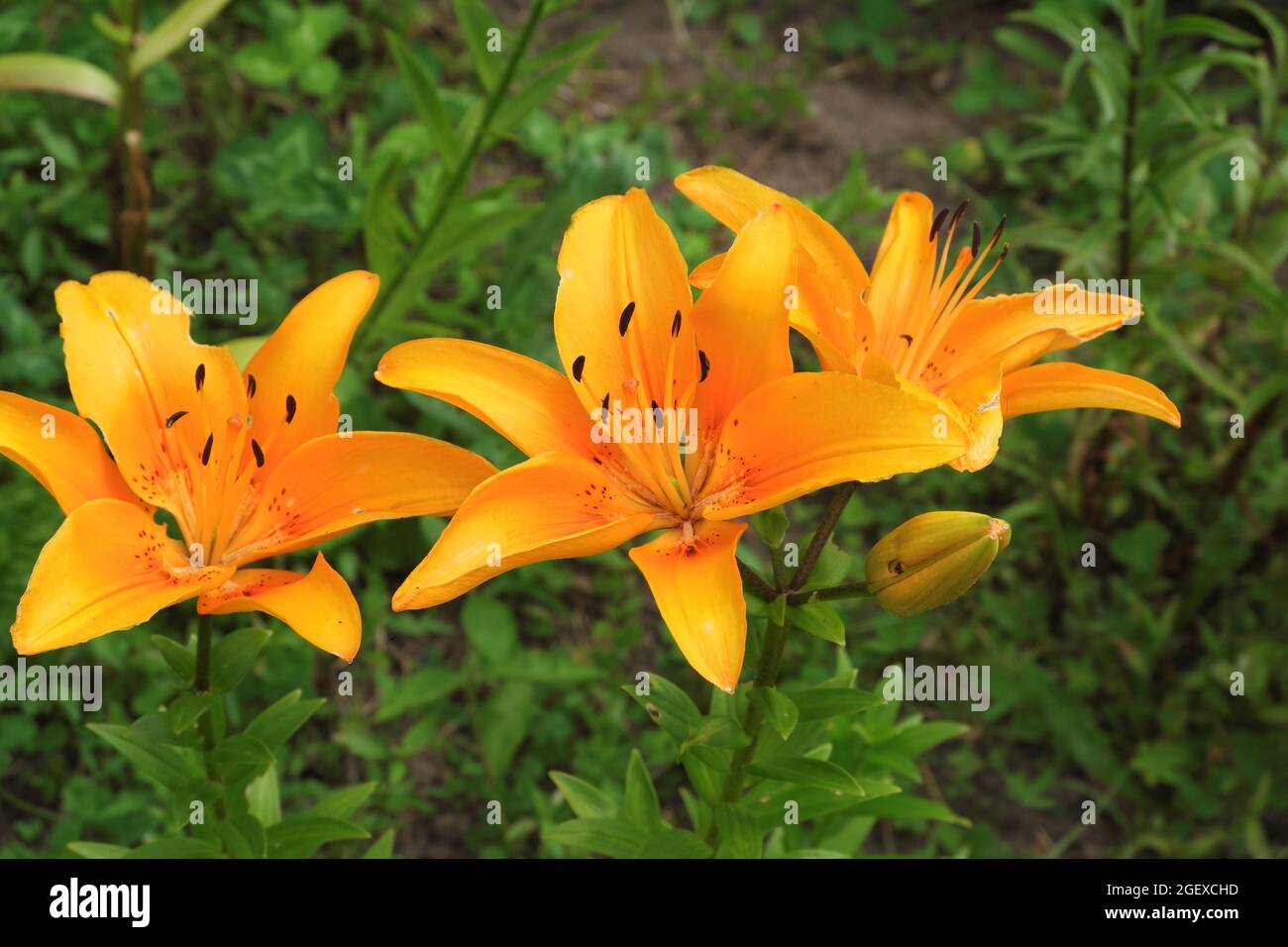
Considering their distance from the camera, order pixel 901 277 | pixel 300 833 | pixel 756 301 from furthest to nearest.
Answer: pixel 300 833 < pixel 901 277 < pixel 756 301

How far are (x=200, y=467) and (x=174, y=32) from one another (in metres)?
1.47

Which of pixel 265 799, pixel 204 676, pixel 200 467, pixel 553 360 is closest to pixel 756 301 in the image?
pixel 200 467

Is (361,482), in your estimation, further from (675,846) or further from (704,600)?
(675,846)

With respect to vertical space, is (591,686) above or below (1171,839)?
above

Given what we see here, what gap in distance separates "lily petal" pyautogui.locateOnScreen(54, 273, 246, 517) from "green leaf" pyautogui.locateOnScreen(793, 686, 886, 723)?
75 centimetres

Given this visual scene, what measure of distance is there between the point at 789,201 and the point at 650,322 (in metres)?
0.22

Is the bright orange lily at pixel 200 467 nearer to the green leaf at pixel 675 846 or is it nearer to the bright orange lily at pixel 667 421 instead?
the bright orange lily at pixel 667 421

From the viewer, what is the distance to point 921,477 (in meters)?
3.30

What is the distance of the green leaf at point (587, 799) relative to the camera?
193cm

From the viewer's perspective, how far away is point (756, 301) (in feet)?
4.64

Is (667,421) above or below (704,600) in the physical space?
above

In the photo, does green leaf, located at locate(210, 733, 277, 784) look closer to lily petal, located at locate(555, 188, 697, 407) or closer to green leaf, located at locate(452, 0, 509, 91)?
lily petal, located at locate(555, 188, 697, 407)
